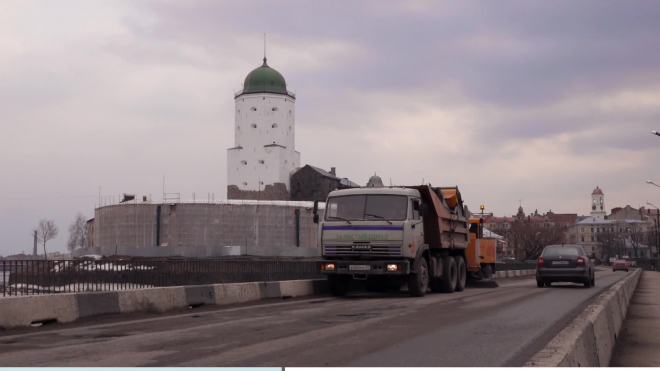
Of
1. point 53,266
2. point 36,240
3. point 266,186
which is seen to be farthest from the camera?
point 36,240

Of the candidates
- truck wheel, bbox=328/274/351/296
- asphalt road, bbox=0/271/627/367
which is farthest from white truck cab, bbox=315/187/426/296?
asphalt road, bbox=0/271/627/367

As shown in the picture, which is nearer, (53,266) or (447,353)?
(447,353)

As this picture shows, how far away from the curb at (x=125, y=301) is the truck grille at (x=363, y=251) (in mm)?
1346

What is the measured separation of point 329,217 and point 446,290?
500cm

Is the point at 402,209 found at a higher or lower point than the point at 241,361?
higher

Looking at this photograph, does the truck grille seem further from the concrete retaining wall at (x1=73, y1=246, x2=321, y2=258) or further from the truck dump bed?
the concrete retaining wall at (x1=73, y1=246, x2=321, y2=258)

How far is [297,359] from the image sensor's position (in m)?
7.63

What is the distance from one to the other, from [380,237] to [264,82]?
108 meters

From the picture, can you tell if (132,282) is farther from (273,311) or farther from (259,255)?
(259,255)

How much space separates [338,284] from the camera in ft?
63.5

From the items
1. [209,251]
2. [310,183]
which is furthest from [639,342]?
[310,183]

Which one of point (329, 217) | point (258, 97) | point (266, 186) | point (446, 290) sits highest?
point (258, 97)

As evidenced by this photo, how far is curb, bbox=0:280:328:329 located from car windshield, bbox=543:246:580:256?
11.3 meters

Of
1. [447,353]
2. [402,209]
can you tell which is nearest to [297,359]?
[447,353]
